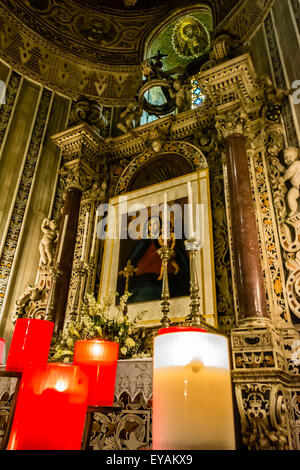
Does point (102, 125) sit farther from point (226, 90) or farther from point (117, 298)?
point (117, 298)

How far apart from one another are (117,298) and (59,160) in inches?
132

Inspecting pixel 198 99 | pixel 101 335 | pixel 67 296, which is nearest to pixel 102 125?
pixel 198 99

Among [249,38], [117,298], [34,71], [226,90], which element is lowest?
[117,298]

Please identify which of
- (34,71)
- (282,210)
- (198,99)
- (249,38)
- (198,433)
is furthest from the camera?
(34,71)

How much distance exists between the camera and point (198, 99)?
6312mm

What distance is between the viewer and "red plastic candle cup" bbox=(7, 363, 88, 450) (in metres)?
1.20

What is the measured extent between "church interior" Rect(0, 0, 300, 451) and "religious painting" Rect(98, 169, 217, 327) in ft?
0.07

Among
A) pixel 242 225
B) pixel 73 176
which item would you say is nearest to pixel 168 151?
pixel 73 176

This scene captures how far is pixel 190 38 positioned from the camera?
7.07m

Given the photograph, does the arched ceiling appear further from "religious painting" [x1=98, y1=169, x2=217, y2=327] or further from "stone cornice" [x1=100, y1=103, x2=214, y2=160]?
"religious painting" [x1=98, y1=169, x2=217, y2=327]

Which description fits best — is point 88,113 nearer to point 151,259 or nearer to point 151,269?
point 151,259

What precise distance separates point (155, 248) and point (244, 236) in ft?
4.97

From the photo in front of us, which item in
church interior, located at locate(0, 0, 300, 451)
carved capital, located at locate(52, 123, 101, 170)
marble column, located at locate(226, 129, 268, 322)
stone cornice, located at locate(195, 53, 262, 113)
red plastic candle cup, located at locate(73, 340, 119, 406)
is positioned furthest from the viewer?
carved capital, located at locate(52, 123, 101, 170)

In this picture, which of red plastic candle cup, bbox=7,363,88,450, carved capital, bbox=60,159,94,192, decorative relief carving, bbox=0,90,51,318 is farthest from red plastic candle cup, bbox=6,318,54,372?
carved capital, bbox=60,159,94,192
